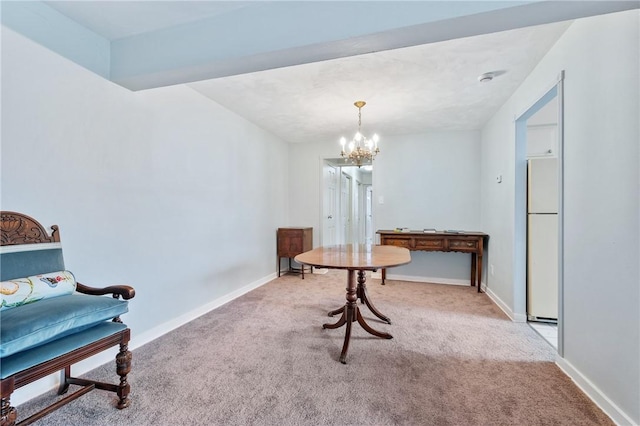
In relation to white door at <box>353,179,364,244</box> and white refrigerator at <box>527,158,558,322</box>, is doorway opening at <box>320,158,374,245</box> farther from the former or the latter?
white refrigerator at <box>527,158,558,322</box>

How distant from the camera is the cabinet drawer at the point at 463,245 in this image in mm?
3895

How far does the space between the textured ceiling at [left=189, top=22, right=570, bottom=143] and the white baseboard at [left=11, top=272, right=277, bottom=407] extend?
2.28 metres

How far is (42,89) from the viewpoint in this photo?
5.73 ft

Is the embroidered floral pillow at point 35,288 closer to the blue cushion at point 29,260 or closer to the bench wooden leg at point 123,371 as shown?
the blue cushion at point 29,260

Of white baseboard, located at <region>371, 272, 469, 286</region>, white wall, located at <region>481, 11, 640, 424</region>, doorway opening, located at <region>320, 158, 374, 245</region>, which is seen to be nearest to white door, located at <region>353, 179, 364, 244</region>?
doorway opening, located at <region>320, 158, 374, 245</region>

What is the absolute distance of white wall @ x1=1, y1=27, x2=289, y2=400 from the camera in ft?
5.55

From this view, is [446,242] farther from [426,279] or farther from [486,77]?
[486,77]

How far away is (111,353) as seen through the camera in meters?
2.10

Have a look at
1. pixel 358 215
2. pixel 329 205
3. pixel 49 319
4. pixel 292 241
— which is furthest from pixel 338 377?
pixel 358 215

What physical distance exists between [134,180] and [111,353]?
1.31 meters

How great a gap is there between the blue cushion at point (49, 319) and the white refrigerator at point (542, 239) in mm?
3421

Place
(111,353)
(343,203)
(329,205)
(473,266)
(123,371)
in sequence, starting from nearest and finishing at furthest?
(123,371), (111,353), (473,266), (329,205), (343,203)

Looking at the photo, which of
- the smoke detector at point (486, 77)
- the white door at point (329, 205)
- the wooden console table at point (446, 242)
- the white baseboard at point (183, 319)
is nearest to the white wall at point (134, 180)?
the white baseboard at point (183, 319)

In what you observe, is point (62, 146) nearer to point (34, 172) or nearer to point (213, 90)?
point (34, 172)
